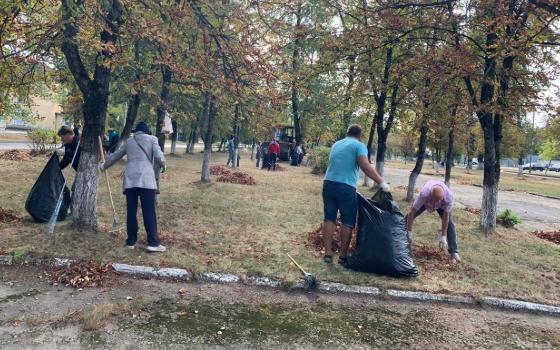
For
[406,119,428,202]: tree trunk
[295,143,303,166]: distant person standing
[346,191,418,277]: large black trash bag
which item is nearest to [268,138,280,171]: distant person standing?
[295,143,303,166]: distant person standing

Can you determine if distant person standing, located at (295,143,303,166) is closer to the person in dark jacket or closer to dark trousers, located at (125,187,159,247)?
the person in dark jacket

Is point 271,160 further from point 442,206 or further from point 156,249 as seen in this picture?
point 156,249

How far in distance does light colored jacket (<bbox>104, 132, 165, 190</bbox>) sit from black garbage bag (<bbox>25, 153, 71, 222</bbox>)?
1.22 meters

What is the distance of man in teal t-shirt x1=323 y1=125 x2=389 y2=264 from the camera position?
5258 millimetres

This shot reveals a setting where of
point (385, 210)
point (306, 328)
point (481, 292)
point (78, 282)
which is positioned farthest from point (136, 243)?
point (481, 292)

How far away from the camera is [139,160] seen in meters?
5.32

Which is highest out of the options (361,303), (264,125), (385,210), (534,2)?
(534,2)

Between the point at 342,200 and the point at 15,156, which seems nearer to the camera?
the point at 342,200

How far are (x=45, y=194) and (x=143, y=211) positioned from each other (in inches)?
72.3

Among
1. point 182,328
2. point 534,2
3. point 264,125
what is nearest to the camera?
point 182,328

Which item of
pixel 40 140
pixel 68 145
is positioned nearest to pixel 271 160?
pixel 40 140

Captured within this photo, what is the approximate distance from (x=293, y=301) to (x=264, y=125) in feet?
12.4

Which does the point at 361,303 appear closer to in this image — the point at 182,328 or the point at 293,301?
the point at 293,301

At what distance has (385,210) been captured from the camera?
5.26 metres
